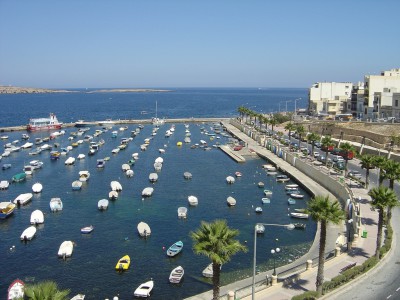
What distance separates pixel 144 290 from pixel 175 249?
406 inches

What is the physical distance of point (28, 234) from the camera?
190 ft

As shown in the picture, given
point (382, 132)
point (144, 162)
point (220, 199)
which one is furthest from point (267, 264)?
point (382, 132)

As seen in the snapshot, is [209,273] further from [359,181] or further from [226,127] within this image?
[226,127]

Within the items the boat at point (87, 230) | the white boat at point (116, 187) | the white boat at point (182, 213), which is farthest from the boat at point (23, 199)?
the white boat at point (182, 213)

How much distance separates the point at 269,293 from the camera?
122 ft

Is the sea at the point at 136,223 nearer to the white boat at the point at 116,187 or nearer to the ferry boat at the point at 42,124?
the white boat at the point at 116,187

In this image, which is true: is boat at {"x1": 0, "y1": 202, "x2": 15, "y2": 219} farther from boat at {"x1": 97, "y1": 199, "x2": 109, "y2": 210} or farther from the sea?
boat at {"x1": 97, "y1": 199, "x2": 109, "y2": 210}

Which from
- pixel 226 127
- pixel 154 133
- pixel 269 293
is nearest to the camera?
pixel 269 293

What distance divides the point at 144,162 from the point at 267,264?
6417 cm

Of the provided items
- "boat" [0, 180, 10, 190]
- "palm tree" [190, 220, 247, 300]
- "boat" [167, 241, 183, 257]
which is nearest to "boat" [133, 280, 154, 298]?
"boat" [167, 241, 183, 257]

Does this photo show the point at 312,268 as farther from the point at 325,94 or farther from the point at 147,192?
the point at 325,94

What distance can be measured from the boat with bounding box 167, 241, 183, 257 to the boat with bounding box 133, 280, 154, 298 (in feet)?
26.2

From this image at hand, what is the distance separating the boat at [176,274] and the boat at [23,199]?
38.6 meters

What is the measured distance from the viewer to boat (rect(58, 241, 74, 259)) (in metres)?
51.8
